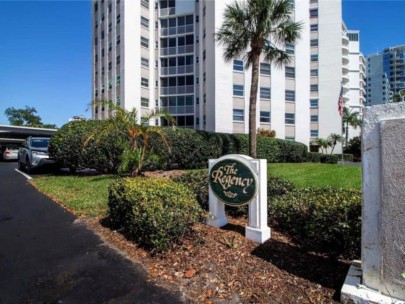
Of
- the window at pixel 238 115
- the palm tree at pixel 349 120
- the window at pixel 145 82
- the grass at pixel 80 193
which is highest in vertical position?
the window at pixel 145 82

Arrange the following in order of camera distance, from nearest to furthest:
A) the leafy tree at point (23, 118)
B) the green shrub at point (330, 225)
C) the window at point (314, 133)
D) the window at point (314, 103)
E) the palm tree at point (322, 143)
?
the green shrub at point (330, 225)
the palm tree at point (322, 143)
the window at point (314, 133)
the window at point (314, 103)
the leafy tree at point (23, 118)

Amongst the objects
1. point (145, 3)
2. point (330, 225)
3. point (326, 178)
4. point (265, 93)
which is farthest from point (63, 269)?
point (145, 3)

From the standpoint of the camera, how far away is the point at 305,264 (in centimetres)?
330

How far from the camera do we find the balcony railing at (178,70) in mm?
32500

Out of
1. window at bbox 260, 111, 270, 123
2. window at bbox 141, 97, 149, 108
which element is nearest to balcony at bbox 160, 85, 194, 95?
window at bbox 141, 97, 149, 108

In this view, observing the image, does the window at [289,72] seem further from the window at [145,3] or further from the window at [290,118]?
the window at [145,3]

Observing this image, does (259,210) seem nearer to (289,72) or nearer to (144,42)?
(289,72)

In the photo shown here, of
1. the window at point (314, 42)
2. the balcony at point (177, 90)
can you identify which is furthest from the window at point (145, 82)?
the window at point (314, 42)

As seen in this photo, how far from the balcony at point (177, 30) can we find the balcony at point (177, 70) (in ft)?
15.0

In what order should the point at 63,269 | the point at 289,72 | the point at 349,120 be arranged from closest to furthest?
the point at 63,269
the point at 289,72
the point at 349,120

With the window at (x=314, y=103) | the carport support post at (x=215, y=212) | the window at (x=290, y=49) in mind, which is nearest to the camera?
the carport support post at (x=215, y=212)

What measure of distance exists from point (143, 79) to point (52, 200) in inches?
1076

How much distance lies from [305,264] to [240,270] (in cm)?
86

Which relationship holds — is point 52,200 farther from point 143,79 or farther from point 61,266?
point 143,79
